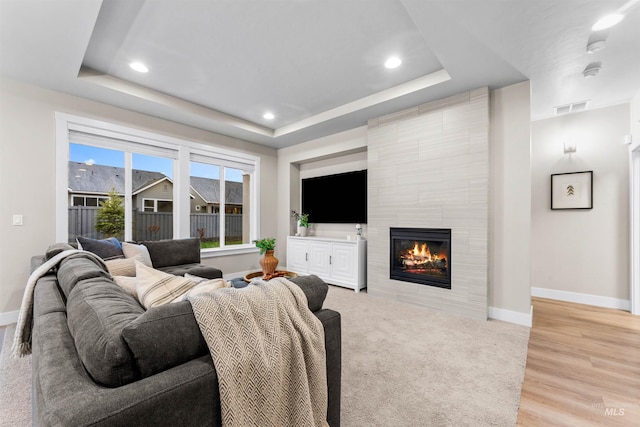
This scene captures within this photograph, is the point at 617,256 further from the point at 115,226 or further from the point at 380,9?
the point at 115,226

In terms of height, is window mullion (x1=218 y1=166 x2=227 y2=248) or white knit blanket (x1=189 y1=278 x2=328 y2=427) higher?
window mullion (x1=218 y1=166 x2=227 y2=248)

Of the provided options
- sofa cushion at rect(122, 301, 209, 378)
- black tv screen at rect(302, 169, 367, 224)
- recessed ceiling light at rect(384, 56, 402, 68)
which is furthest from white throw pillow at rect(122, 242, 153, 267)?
recessed ceiling light at rect(384, 56, 402, 68)

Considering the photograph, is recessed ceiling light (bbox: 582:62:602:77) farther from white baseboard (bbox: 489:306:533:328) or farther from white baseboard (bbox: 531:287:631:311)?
white baseboard (bbox: 531:287:631:311)

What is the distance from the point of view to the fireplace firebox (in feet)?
10.9

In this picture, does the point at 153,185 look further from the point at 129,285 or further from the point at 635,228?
the point at 635,228

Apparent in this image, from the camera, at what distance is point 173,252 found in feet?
12.1

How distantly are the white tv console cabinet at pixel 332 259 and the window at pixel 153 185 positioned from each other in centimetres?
96

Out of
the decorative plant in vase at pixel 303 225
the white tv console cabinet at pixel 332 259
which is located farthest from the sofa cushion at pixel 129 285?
the decorative plant in vase at pixel 303 225

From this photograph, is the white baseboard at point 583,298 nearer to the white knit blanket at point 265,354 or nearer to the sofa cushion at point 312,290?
the sofa cushion at point 312,290

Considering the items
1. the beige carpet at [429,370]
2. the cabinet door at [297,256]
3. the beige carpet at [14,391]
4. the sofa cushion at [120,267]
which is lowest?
the beige carpet at [429,370]

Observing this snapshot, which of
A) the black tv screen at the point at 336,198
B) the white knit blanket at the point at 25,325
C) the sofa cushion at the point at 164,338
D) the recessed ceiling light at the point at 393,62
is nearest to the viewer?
the sofa cushion at the point at 164,338

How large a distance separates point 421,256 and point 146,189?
13.3 ft

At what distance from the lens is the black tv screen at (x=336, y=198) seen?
14.9ft

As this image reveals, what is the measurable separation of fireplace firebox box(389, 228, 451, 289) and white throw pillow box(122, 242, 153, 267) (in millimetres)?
3119
